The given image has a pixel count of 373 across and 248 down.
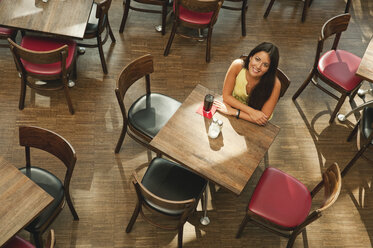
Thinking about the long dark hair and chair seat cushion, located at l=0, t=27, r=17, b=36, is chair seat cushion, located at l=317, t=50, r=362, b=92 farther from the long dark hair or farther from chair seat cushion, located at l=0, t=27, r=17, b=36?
chair seat cushion, located at l=0, t=27, r=17, b=36

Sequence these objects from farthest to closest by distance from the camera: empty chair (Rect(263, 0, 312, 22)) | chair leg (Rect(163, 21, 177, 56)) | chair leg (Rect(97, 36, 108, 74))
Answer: empty chair (Rect(263, 0, 312, 22)) → chair leg (Rect(163, 21, 177, 56)) → chair leg (Rect(97, 36, 108, 74))

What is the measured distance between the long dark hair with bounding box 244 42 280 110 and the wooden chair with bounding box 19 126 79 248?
5.22ft

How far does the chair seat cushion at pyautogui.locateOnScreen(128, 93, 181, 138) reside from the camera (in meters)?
3.52

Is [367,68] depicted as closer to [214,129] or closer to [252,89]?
[252,89]

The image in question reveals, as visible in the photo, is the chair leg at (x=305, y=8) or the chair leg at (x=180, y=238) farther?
the chair leg at (x=305, y=8)

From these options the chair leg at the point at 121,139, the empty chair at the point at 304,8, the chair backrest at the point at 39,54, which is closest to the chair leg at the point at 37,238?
the chair leg at the point at 121,139

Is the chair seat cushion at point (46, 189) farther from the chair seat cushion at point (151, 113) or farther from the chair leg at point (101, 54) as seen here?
the chair leg at point (101, 54)

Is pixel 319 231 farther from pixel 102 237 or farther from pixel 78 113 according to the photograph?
pixel 78 113

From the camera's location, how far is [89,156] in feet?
12.7

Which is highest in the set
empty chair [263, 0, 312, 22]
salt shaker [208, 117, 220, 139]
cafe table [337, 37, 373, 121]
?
cafe table [337, 37, 373, 121]

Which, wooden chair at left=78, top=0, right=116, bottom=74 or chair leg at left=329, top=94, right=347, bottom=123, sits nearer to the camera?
wooden chair at left=78, top=0, right=116, bottom=74

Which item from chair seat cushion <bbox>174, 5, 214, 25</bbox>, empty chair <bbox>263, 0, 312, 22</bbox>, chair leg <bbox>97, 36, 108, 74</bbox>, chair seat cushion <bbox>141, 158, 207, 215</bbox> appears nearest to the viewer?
chair seat cushion <bbox>141, 158, 207, 215</bbox>

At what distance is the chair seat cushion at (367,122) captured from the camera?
12.4ft

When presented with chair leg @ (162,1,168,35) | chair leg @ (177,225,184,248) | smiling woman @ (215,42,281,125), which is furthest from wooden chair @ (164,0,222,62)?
chair leg @ (177,225,184,248)
